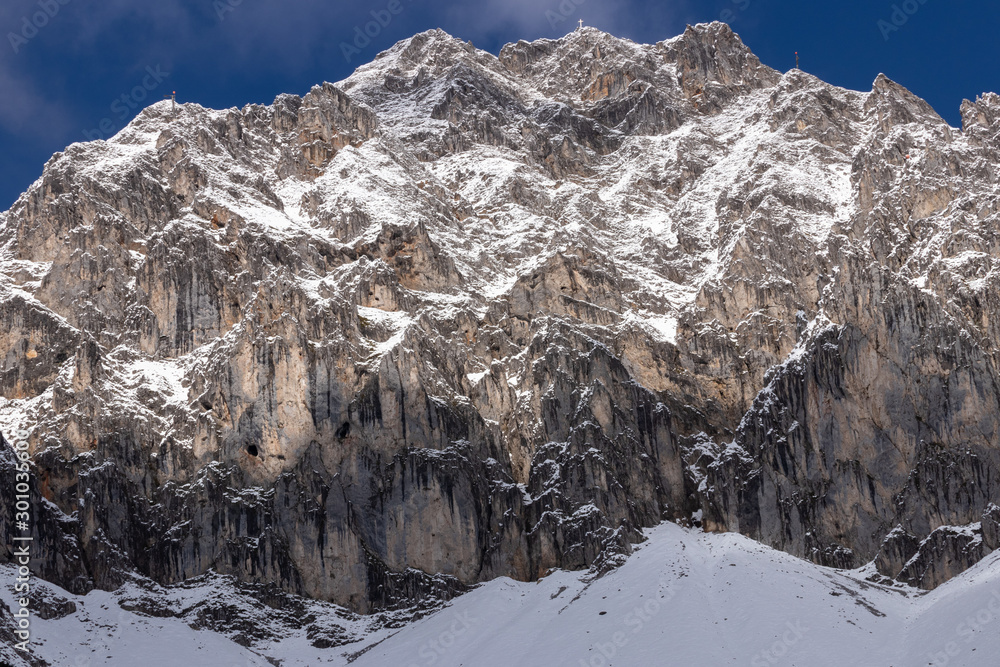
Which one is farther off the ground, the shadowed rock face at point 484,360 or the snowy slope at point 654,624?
the shadowed rock face at point 484,360

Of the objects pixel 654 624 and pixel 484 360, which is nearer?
pixel 654 624

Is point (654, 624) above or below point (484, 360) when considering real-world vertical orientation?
below

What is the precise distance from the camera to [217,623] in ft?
321

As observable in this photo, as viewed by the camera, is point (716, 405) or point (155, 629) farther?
point (716, 405)

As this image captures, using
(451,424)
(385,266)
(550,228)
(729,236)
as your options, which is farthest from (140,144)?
(729,236)

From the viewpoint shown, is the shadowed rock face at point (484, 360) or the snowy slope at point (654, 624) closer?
the snowy slope at point (654, 624)

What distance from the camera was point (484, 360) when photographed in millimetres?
122688

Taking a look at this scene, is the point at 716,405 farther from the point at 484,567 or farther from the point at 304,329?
the point at 304,329

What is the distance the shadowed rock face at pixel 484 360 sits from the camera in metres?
103

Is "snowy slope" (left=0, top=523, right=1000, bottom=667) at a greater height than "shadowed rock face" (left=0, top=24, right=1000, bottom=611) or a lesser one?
lesser

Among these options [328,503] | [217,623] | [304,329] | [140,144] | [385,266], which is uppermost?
[140,144]

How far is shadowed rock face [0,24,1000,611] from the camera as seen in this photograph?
10338cm

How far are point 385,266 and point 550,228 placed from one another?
24775 millimetres

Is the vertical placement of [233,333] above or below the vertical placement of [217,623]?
above
